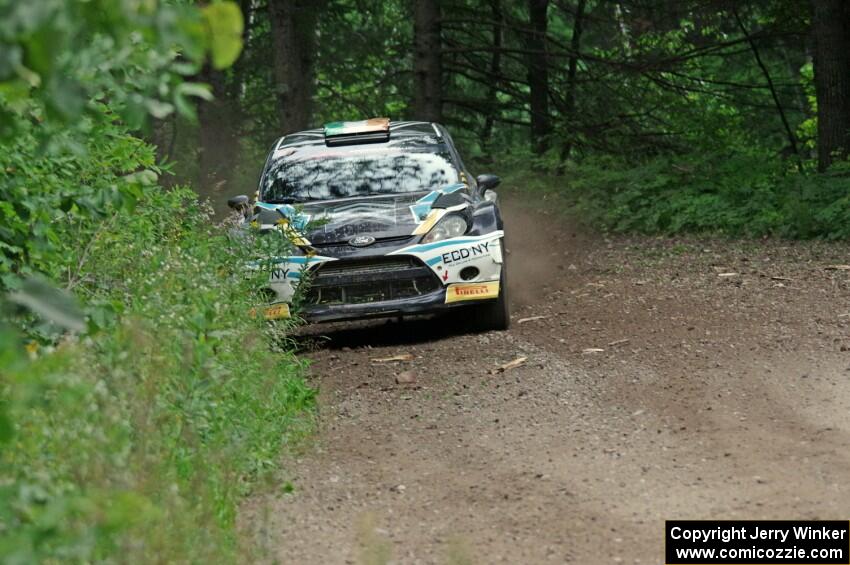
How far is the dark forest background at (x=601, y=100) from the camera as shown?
16.9 meters

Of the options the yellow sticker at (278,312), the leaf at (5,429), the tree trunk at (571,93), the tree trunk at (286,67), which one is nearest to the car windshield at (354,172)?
the yellow sticker at (278,312)

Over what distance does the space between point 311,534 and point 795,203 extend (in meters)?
11.7

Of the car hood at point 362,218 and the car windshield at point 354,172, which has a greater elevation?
the car windshield at point 354,172

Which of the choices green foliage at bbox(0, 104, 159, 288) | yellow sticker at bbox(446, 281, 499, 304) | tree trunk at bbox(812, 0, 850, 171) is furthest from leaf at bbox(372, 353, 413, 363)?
tree trunk at bbox(812, 0, 850, 171)

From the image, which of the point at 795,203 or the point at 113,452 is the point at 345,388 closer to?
the point at 113,452

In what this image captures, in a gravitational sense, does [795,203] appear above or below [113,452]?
below

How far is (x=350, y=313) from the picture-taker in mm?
10055

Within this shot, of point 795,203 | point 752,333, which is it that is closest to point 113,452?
point 752,333

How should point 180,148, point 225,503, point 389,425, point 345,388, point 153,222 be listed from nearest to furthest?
point 225,503, point 389,425, point 345,388, point 153,222, point 180,148

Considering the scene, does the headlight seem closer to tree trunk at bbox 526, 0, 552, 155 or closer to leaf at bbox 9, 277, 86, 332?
leaf at bbox 9, 277, 86, 332

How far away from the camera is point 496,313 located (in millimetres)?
10547

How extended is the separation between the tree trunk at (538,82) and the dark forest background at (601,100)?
0.04m

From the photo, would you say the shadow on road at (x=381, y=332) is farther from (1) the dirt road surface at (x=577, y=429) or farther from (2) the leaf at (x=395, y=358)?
(2) the leaf at (x=395, y=358)

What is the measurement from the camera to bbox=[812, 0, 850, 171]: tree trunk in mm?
16750
